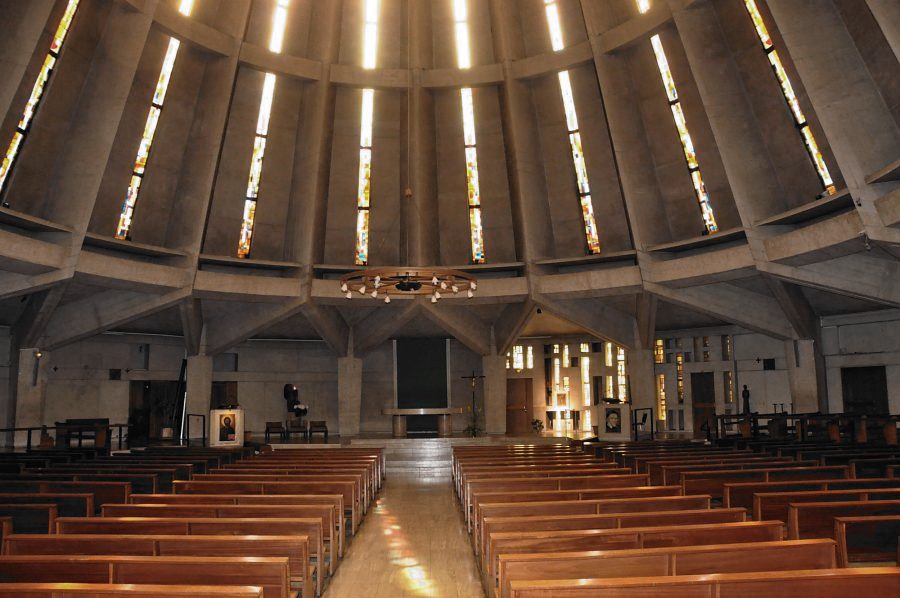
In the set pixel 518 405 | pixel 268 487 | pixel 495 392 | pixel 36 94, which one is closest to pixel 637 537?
pixel 268 487

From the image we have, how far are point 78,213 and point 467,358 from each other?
42.4 feet

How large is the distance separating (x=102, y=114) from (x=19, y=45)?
2.56 m

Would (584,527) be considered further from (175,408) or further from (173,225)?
(175,408)

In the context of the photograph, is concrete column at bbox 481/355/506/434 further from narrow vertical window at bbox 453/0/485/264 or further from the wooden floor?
the wooden floor

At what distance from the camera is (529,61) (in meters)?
17.1

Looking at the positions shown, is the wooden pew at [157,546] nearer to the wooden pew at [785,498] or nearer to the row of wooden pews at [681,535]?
the row of wooden pews at [681,535]

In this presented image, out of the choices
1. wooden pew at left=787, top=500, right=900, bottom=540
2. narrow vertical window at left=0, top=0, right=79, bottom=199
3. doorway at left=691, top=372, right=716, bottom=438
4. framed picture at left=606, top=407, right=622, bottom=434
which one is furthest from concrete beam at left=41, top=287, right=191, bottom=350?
wooden pew at left=787, top=500, right=900, bottom=540

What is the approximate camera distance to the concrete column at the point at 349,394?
21.3m

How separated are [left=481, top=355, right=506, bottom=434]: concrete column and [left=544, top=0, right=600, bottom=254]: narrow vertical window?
4.86 m

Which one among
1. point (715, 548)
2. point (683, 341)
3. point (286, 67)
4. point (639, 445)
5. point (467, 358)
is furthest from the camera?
point (467, 358)

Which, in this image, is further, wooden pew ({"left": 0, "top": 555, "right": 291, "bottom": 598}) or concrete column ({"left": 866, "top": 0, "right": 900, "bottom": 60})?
concrete column ({"left": 866, "top": 0, "right": 900, "bottom": 60})

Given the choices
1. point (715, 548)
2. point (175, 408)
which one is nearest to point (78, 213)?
point (175, 408)

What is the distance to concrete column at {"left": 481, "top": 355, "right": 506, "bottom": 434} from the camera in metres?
21.2

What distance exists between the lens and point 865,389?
1759 centimetres
